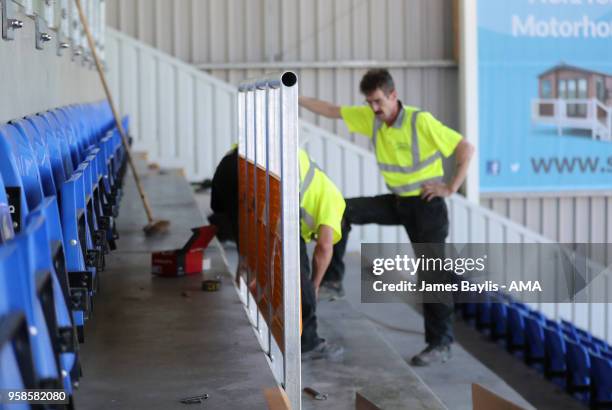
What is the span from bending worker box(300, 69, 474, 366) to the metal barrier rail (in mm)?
1529

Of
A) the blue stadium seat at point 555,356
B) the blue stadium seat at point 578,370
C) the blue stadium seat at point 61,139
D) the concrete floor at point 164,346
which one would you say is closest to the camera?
the concrete floor at point 164,346

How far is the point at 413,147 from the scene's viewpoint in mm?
5926

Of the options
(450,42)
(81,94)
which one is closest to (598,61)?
(450,42)

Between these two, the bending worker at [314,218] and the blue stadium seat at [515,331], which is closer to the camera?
the bending worker at [314,218]

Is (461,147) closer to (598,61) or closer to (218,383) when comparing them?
(218,383)

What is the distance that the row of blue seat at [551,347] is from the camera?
7.37 meters

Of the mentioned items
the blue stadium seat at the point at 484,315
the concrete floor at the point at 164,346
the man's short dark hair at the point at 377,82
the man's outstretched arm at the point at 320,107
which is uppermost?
the man's short dark hair at the point at 377,82

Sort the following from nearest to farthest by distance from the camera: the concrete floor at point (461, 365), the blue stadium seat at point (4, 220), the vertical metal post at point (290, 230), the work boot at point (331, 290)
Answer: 1. the blue stadium seat at point (4, 220)
2. the vertical metal post at point (290, 230)
3. the concrete floor at point (461, 365)
4. the work boot at point (331, 290)

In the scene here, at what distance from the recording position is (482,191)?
13.5 metres

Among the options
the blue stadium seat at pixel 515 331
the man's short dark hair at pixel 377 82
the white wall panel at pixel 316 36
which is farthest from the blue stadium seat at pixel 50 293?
the white wall panel at pixel 316 36

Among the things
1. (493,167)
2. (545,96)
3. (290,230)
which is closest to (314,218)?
(290,230)

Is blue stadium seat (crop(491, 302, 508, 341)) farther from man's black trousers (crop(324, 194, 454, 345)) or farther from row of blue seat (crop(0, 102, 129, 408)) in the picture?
row of blue seat (crop(0, 102, 129, 408))

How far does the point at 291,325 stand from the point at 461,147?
10.1 ft

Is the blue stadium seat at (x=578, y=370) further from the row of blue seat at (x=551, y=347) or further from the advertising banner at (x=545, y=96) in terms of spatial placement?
the advertising banner at (x=545, y=96)
